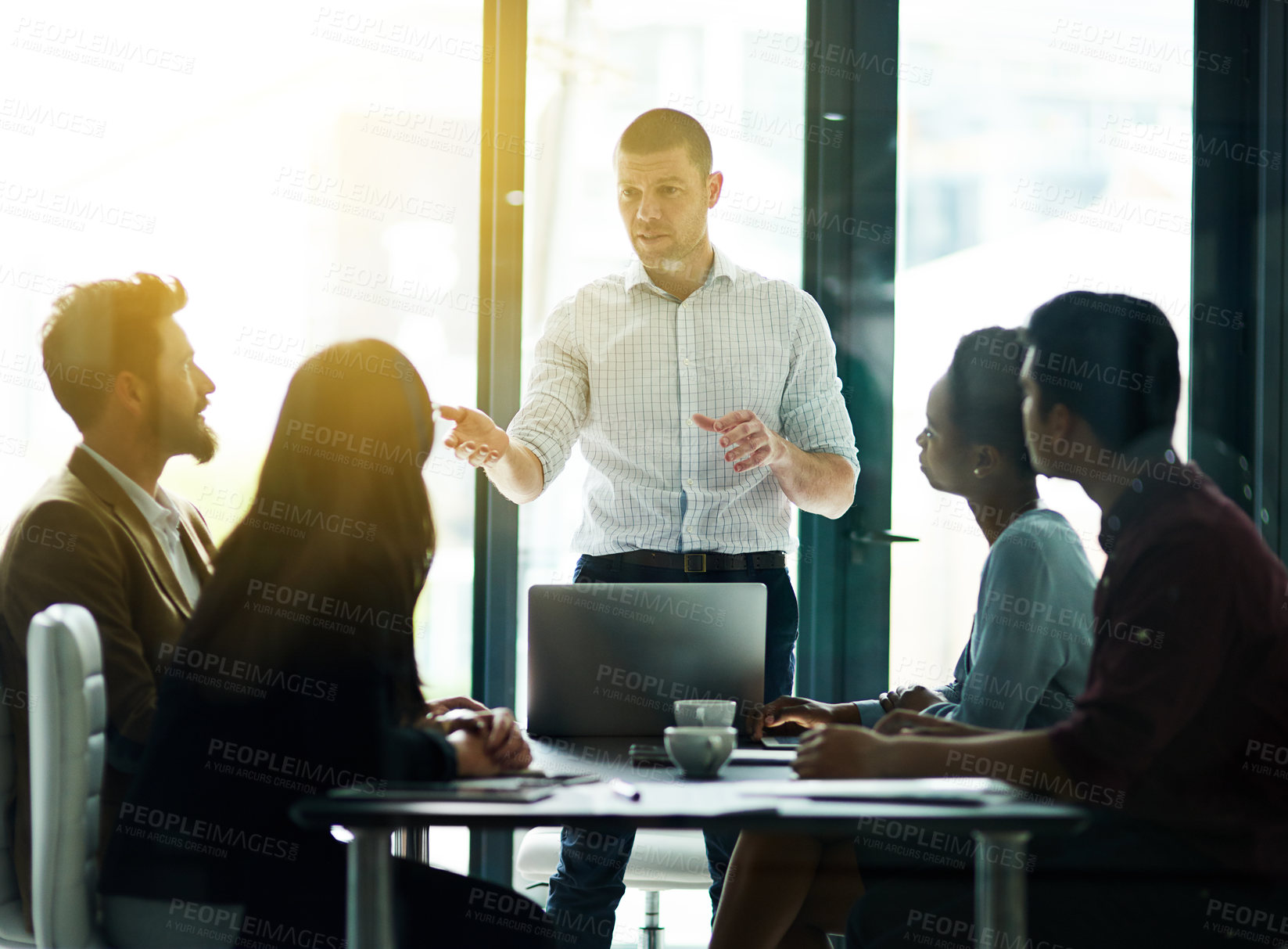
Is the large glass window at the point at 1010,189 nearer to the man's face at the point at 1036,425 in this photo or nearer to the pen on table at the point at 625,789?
the man's face at the point at 1036,425

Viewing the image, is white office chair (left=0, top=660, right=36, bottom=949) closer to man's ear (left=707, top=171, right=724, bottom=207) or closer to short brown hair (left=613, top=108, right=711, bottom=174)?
short brown hair (left=613, top=108, right=711, bottom=174)

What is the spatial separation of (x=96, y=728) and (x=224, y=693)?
1.24 ft

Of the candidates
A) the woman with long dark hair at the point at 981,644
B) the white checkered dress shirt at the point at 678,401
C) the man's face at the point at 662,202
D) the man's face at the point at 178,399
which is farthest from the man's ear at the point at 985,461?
the man's face at the point at 178,399

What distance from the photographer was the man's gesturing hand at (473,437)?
2.26m

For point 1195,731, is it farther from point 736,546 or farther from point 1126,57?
point 1126,57

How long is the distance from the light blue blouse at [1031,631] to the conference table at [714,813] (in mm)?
222

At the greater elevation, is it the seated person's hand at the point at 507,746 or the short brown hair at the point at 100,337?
the short brown hair at the point at 100,337

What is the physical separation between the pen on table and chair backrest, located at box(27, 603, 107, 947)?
2.48 ft

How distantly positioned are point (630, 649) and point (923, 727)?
1.65 feet

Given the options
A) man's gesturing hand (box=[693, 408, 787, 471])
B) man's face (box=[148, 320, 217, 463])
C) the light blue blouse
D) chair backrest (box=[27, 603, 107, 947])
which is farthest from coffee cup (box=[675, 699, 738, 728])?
man's face (box=[148, 320, 217, 463])

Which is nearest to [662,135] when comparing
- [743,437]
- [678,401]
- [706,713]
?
[678,401]

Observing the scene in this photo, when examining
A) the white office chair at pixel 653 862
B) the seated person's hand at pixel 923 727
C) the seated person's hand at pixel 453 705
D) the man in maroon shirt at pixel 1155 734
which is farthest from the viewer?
the white office chair at pixel 653 862

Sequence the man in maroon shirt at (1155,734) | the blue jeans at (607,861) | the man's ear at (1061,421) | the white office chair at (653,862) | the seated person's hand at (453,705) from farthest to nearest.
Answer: the blue jeans at (607,861)
the white office chair at (653,862)
the seated person's hand at (453,705)
the man's ear at (1061,421)
the man in maroon shirt at (1155,734)

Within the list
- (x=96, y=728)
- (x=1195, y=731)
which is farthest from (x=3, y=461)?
(x=1195, y=731)
